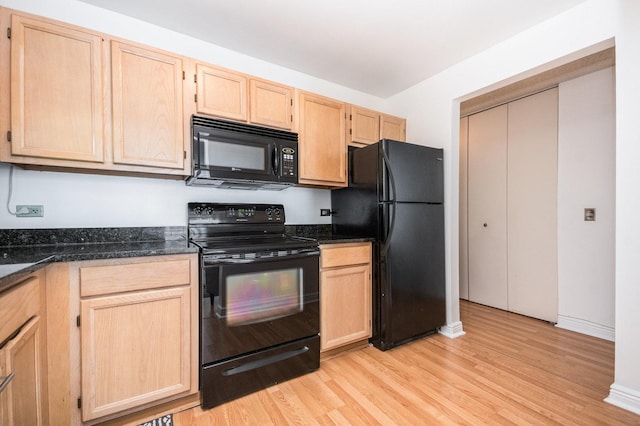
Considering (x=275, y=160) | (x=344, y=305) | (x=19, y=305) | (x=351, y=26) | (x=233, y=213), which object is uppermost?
(x=351, y=26)

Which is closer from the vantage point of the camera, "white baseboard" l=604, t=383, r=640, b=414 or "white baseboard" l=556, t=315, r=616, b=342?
"white baseboard" l=604, t=383, r=640, b=414

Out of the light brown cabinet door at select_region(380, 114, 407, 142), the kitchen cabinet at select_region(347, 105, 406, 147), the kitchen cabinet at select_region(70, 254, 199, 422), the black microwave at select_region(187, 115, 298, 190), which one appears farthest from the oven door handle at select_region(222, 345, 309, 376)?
the light brown cabinet door at select_region(380, 114, 407, 142)

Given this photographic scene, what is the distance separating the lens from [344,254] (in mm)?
2242

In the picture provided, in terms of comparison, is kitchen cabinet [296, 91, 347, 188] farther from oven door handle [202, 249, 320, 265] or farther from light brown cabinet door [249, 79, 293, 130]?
oven door handle [202, 249, 320, 265]

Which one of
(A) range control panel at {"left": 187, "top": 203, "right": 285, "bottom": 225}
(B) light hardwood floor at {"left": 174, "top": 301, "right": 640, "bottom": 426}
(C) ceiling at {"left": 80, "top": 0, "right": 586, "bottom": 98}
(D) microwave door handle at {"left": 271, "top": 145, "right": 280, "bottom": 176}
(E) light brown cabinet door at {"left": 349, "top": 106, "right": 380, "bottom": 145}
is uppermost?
(C) ceiling at {"left": 80, "top": 0, "right": 586, "bottom": 98}

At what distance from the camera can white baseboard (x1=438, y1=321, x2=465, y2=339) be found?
260cm

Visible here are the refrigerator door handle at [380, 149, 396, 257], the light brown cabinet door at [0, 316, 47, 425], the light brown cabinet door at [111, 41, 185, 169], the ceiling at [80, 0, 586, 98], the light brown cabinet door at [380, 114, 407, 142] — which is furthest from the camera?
the light brown cabinet door at [380, 114, 407, 142]

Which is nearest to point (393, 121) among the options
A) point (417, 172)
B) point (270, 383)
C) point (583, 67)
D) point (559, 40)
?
point (417, 172)

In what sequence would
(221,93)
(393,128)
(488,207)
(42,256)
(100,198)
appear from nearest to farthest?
1. (42,256)
2. (100,198)
3. (221,93)
4. (393,128)
5. (488,207)

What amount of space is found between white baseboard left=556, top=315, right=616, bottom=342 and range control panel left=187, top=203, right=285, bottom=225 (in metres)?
2.90

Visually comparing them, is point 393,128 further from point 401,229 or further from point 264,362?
point 264,362

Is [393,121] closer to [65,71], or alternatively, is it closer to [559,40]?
[559,40]

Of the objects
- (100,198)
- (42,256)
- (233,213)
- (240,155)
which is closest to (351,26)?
(240,155)

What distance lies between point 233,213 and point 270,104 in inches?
35.5
